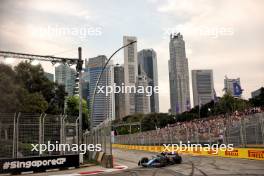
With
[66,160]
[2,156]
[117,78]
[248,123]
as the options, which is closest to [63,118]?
[66,160]

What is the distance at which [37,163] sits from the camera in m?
21.9

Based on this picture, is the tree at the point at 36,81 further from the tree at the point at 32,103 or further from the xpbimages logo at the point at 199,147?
the xpbimages logo at the point at 199,147

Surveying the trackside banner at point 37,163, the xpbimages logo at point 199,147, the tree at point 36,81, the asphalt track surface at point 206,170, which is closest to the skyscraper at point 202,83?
the tree at point 36,81

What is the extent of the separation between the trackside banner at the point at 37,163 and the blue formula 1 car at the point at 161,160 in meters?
4.68

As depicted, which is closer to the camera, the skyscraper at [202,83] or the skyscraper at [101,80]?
the skyscraper at [101,80]

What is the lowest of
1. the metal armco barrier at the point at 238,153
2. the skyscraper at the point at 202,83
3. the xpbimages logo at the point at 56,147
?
the metal armco barrier at the point at 238,153

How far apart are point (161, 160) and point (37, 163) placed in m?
7.80

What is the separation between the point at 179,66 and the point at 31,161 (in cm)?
16714

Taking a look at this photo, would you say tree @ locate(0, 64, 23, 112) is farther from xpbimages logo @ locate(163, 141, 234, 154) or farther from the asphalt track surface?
the asphalt track surface

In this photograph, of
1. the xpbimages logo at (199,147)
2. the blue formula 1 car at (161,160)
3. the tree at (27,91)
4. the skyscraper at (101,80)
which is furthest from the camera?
the skyscraper at (101,80)

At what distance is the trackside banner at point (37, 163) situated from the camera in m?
20.7

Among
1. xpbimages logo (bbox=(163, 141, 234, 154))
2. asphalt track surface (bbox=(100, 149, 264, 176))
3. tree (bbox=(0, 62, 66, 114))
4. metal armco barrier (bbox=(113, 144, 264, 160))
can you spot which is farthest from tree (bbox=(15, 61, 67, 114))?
asphalt track surface (bbox=(100, 149, 264, 176))

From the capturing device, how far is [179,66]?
185m

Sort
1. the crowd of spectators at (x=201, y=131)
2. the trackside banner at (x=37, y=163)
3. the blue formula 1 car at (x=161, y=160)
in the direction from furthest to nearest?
1. the crowd of spectators at (x=201, y=131)
2. the blue formula 1 car at (x=161, y=160)
3. the trackside banner at (x=37, y=163)
